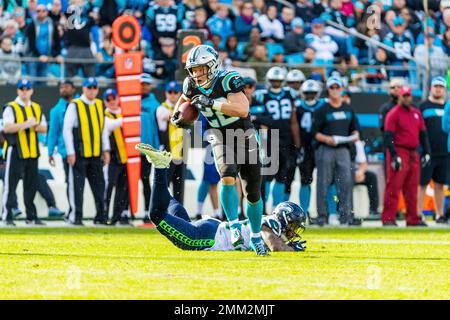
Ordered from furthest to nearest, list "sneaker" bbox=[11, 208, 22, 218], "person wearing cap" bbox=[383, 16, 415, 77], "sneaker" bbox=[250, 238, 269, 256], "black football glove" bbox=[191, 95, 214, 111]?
1. "person wearing cap" bbox=[383, 16, 415, 77]
2. "sneaker" bbox=[11, 208, 22, 218]
3. "sneaker" bbox=[250, 238, 269, 256]
4. "black football glove" bbox=[191, 95, 214, 111]

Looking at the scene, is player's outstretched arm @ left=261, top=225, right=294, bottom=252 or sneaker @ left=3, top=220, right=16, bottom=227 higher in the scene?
player's outstretched arm @ left=261, top=225, right=294, bottom=252

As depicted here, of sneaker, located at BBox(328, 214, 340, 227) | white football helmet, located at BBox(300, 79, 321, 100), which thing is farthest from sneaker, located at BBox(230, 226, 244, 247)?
white football helmet, located at BBox(300, 79, 321, 100)

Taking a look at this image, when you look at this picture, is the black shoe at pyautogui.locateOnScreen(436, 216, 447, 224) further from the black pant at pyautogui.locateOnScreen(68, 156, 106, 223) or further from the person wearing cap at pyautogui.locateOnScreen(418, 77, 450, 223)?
the black pant at pyautogui.locateOnScreen(68, 156, 106, 223)

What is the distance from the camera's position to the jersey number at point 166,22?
21500mm

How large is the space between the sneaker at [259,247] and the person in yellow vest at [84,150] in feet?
18.3

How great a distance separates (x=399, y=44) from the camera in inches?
942

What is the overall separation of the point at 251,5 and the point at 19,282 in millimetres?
15177

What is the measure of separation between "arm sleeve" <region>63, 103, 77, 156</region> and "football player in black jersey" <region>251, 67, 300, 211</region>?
2581 mm

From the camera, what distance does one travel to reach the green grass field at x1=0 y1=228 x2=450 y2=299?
319 inches

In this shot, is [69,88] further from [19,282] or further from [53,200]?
[19,282]

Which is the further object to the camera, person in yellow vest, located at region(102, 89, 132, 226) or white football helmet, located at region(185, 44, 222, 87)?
person in yellow vest, located at region(102, 89, 132, 226)

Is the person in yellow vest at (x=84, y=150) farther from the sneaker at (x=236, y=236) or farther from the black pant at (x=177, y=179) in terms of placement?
the sneaker at (x=236, y=236)

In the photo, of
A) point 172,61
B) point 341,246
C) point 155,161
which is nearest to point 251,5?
point 172,61

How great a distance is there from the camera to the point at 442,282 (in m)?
8.94
